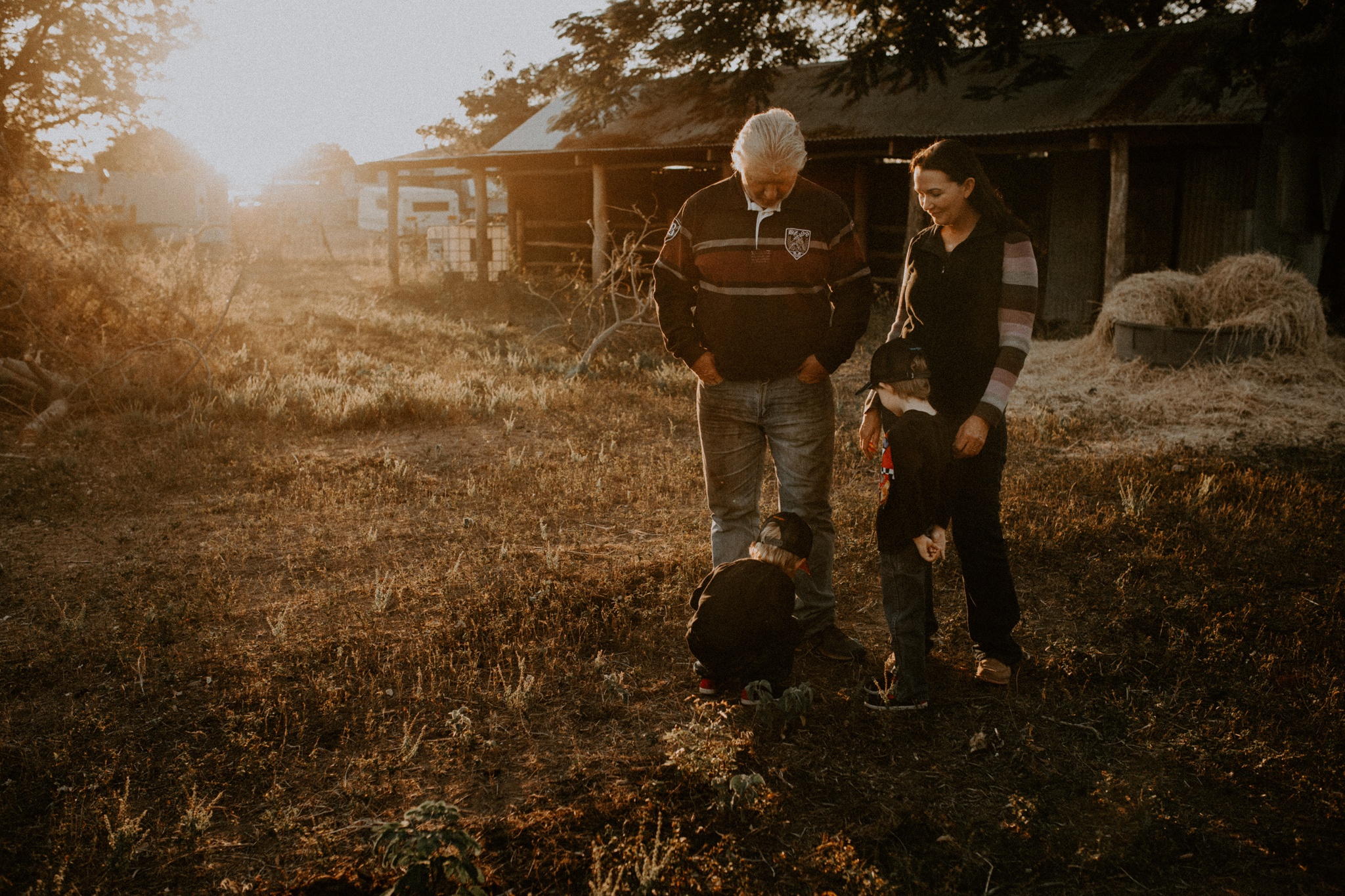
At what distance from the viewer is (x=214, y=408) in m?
7.86

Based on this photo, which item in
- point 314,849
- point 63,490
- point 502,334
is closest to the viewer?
point 314,849

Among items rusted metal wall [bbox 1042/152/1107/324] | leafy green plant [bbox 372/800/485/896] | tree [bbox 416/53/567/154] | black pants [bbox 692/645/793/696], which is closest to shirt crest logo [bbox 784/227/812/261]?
black pants [bbox 692/645/793/696]

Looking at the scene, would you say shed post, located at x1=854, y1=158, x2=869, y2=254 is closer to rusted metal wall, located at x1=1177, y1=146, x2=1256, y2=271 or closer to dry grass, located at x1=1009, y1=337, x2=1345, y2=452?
rusted metal wall, located at x1=1177, y1=146, x2=1256, y2=271

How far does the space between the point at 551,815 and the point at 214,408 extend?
6465mm

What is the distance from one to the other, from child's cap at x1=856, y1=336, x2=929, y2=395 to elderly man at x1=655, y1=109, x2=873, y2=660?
22 cm

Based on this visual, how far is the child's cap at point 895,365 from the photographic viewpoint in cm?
298

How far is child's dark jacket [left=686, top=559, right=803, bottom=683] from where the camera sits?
10.2 ft

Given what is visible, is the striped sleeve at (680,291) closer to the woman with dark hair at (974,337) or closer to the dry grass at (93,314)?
the woman with dark hair at (974,337)

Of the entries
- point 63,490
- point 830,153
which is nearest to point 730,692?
point 63,490

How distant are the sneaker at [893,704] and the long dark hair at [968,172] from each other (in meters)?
1.63

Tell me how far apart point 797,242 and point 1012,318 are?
2.49 ft

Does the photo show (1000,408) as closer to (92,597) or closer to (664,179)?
(92,597)

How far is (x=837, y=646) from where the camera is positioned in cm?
363

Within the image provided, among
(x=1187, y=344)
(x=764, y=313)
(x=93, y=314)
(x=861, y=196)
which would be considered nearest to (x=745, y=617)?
(x=764, y=313)
